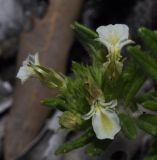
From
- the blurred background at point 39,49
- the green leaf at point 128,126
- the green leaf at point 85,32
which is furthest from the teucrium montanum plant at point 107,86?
the blurred background at point 39,49

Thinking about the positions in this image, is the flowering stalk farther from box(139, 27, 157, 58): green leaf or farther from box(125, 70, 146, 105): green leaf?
box(139, 27, 157, 58): green leaf

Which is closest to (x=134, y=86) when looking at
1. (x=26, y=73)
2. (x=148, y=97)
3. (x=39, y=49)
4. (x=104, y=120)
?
(x=148, y=97)

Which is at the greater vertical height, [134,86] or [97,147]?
[134,86]

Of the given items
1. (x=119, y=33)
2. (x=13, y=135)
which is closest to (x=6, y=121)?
(x=13, y=135)

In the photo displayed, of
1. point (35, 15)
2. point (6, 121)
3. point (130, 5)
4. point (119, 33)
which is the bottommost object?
point (6, 121)

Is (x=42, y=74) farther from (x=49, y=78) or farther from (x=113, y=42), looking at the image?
(x=113, y=42)

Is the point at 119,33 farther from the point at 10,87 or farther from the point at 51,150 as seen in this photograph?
the point at 10,87

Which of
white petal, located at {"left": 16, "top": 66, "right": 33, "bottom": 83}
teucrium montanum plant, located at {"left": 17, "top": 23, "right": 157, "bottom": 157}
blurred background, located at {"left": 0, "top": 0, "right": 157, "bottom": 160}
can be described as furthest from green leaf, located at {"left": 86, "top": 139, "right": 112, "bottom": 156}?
blurred background, located at {"left": 0, "top": 0, "right": 157, "bottom": 160}
